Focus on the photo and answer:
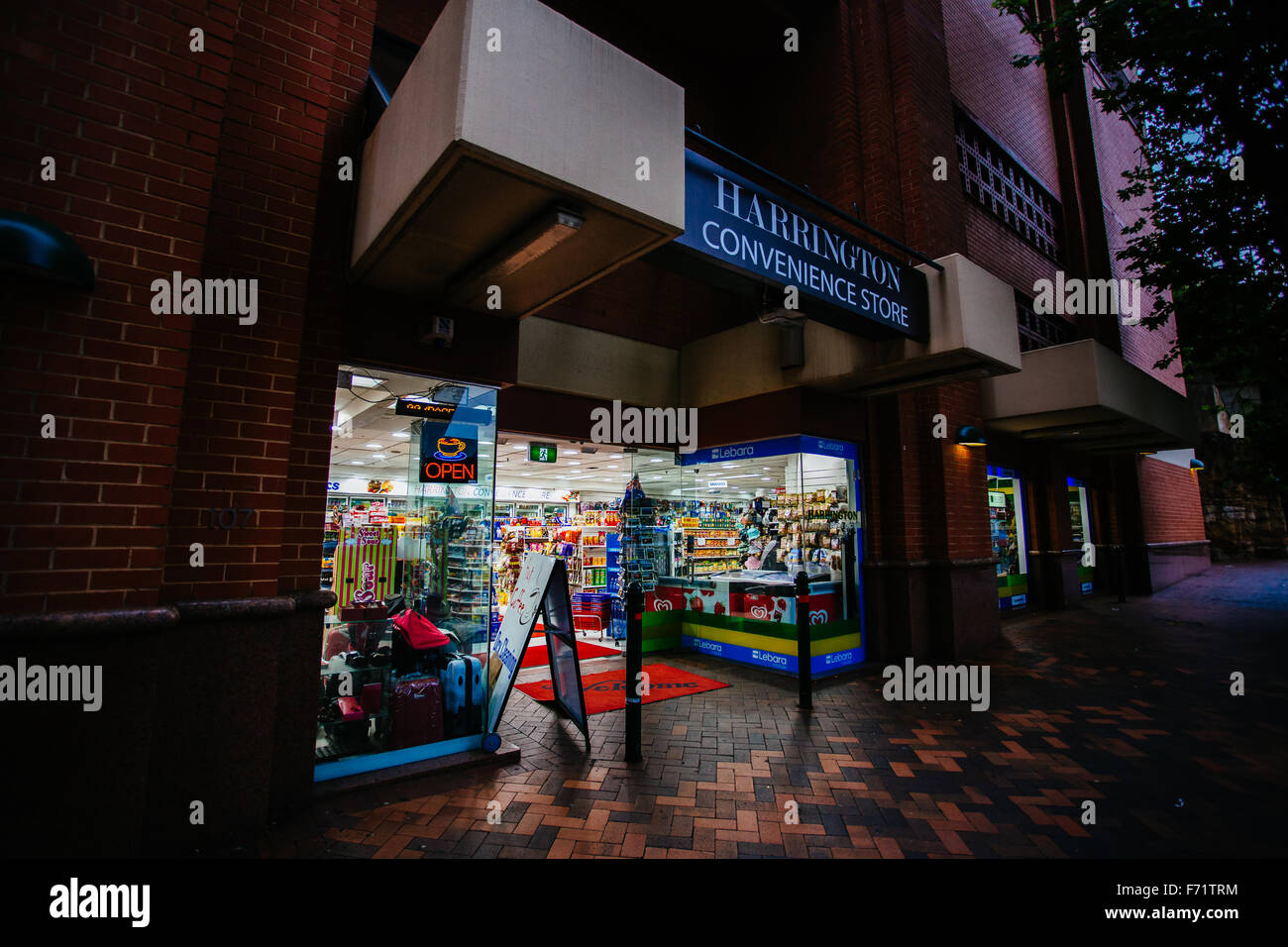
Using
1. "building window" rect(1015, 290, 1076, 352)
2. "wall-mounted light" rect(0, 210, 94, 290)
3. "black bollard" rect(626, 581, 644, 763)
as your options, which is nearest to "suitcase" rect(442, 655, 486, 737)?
"black bollard" rect(626, 581, 644, 763)

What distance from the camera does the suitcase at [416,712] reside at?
383 centimetres

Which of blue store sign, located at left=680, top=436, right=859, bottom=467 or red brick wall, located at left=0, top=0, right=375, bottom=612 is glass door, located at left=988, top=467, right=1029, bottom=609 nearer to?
blue store sign, located at left=680, top=436, right=859, bottom=467

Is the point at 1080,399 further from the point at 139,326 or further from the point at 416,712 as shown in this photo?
the point at 139,326

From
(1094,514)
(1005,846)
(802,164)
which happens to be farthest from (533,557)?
(1094,514)

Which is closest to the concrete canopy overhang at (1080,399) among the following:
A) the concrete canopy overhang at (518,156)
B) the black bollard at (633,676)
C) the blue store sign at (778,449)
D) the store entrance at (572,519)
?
the blue store sign at (778,449)

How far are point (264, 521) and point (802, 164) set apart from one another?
8373 millimetres

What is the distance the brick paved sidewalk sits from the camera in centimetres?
289

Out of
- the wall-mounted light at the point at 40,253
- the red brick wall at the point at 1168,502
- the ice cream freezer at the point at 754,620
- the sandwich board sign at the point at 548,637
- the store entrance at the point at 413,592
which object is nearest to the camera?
the wall-mounted light at the point at 40,253

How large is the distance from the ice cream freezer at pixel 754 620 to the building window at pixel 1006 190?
800cm

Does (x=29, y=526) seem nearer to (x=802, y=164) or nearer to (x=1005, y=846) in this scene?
(x=1005, y=846)

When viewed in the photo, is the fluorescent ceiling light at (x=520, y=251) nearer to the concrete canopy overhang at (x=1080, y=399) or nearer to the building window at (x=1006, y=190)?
the concrete canopy overhang at (x=1080, y=399)

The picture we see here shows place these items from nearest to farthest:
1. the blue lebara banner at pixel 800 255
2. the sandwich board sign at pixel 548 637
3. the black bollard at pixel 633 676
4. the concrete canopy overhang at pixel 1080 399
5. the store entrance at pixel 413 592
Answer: the blue lebara banner at pixel 800 255, the store entrance at pixel 413 592, the black bollard at pixel 633 676, the sandwich board sign at pixel 548 637, the concrete canopy overhang at pixel 1080 399

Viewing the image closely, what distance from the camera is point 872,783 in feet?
11.9

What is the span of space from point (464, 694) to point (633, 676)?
132cm
